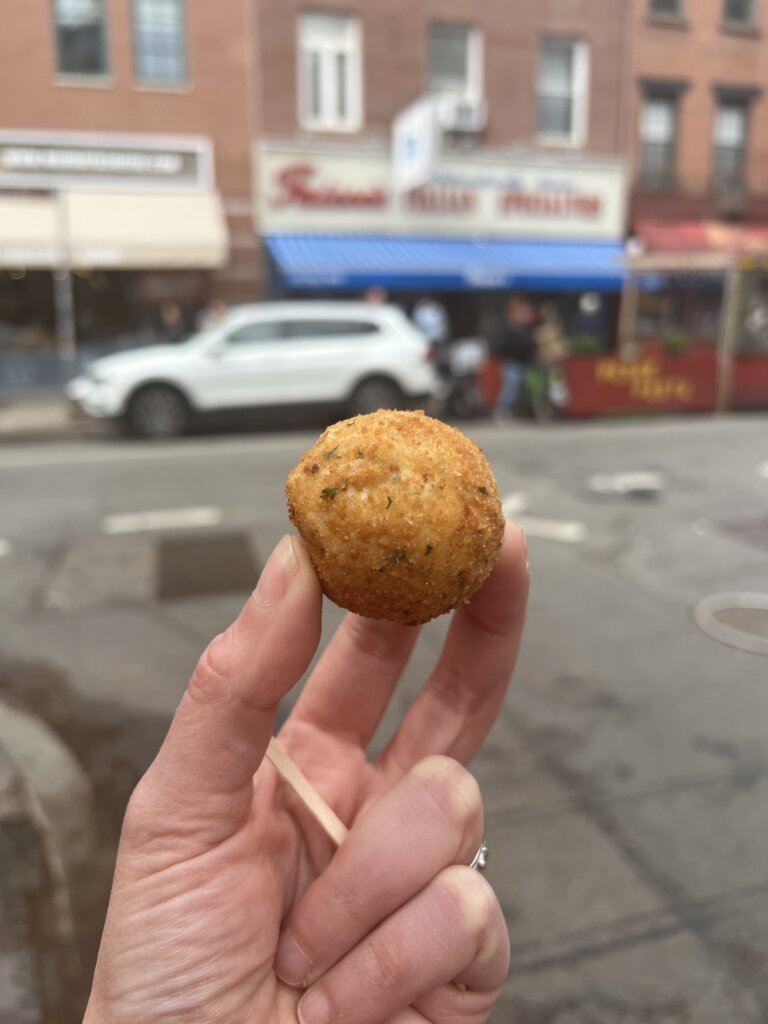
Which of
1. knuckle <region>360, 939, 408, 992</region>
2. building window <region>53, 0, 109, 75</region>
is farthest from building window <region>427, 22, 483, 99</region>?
knuckle <region>360, 939, 408, 992</region>

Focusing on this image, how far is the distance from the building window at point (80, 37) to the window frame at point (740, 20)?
14842mm

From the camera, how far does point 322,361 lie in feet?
42.2

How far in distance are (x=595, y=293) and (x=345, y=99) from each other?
25.0 feet

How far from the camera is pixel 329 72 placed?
18.7 meters

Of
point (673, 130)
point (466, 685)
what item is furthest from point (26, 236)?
point (466, 685)

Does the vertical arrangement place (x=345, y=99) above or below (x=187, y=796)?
above

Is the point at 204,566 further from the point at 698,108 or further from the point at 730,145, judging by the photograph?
the point at 730,145

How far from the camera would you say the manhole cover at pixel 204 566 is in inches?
242

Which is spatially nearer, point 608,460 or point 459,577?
point 459,577

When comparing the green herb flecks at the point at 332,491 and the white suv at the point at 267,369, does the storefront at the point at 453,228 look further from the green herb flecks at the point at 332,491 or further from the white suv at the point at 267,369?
the green herb flecks at the point at 332,491

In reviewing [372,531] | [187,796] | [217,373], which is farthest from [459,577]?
[217,373]

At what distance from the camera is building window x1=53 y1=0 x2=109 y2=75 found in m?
17.0

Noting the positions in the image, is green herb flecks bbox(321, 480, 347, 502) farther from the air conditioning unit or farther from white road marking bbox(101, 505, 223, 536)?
the air conditioning unit

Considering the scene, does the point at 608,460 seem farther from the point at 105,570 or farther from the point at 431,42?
the point at 431,42
